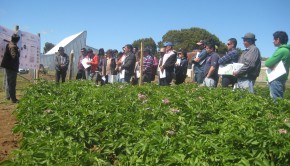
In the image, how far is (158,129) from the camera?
10.9ft

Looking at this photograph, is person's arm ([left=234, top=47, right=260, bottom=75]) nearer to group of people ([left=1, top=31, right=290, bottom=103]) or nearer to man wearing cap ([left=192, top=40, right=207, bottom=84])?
group of people ([left=1, top=31, right=290, bottom=103])

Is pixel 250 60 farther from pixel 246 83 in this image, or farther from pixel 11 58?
pixel 11 58

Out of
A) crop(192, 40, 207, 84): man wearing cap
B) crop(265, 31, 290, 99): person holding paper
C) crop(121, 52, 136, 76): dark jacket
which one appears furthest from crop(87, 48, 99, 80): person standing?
crop(265, 31, 290, 99): person holding paper

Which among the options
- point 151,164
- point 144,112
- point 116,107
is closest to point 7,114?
→ point 116,107

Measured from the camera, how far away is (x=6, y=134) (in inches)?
206

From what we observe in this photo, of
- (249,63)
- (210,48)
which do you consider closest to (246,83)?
(249,63)

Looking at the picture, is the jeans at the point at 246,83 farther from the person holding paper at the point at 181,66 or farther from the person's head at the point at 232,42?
the person holding paper at the point at 181,66

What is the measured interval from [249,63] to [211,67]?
1350 millimetres

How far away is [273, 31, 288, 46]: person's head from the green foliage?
7.45ft

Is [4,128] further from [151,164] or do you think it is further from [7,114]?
[151,164]

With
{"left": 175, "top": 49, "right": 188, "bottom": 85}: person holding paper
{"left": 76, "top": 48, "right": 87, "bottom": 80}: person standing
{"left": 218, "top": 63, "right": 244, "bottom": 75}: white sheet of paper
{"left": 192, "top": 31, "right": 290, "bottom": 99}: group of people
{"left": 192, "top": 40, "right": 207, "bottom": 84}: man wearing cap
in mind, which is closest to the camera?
{"left": 192, "top": 31, "right": 290, "bottom": 99}: group of people

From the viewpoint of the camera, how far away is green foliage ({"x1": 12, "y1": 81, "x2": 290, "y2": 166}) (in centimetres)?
276

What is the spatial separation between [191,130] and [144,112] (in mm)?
862

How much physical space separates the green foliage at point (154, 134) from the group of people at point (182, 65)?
83.6 inches
